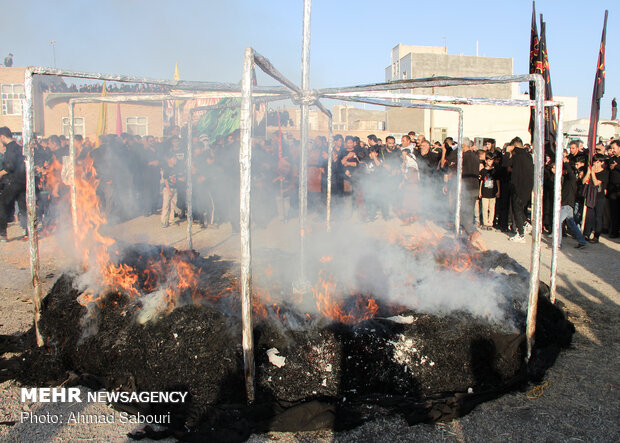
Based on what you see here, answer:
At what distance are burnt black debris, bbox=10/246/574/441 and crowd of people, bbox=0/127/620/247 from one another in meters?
5.91

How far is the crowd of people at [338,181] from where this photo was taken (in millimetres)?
→ 9625

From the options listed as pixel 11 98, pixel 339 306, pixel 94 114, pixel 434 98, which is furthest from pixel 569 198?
pixel 11 98

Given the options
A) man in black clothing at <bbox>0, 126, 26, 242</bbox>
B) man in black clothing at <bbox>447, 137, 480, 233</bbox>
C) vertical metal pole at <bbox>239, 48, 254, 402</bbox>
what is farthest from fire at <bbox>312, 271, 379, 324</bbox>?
man in black clothing at <bbox>0, 126, 26, 242</bbox>

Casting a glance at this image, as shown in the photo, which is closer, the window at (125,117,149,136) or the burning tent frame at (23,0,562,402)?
the burning tent frame at (23,0,562,402)

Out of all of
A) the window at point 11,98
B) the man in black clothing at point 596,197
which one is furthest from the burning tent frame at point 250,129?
the window at point 11,98

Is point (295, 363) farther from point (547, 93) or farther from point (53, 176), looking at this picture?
point (53, 176)

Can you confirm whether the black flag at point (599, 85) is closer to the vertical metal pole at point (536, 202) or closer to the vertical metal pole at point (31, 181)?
the vertical metal pole at point (536, 202)

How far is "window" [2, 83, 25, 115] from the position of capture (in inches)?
1315

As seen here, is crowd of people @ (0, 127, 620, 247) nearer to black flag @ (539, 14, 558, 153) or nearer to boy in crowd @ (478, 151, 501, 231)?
boy in crowd @ (478, 151, 501, 231)

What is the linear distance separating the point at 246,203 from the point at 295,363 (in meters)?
1.42

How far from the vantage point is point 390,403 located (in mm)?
3305

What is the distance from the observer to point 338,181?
35.2 ft

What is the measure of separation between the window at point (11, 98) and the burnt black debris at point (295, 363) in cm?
3692

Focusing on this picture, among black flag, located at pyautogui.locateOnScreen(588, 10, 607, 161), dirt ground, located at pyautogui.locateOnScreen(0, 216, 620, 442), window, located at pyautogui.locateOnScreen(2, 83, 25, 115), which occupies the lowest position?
dirt ground, located at pyautogui.locateOnScreen(0, 216, 620, 442)
